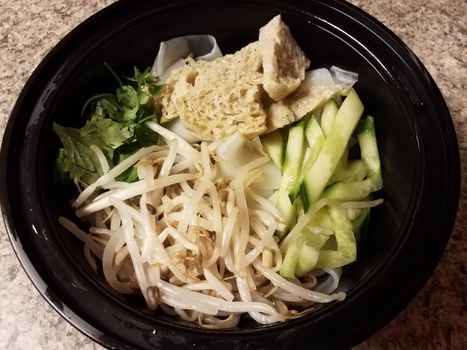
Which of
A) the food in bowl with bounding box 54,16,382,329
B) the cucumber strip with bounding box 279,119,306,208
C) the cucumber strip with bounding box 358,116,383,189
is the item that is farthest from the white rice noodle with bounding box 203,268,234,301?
the cucumber strip with bounding box 358,116,383,189

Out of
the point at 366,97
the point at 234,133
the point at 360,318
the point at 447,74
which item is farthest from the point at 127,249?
the point at 447,74

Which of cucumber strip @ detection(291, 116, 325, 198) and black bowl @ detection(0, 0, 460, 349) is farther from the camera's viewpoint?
cucumber strip @ detection(291, 116, 325, 198)

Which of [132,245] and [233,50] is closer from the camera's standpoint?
[132,245]

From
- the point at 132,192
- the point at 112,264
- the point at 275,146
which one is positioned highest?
the point at 275,146

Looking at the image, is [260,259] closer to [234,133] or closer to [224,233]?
[224,233]

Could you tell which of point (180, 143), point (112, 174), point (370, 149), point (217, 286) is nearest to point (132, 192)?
point (112, 174)

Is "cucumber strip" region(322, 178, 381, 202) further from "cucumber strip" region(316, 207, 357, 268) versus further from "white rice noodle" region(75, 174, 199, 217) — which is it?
"white rice noodle" region(75, 174, 199, 217)

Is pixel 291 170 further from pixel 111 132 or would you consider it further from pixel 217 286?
pixel 111 132
